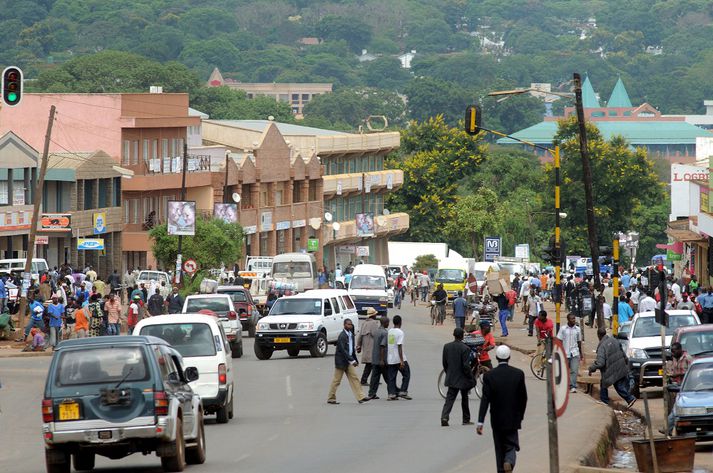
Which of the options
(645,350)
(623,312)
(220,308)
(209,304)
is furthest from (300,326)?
(645,350)

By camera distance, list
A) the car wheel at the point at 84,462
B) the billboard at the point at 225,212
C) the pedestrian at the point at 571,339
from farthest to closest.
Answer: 1. the billboard at the point at 225,212
2. the pedestrian at the point at 571,339
3. the car wheel at the point at 84,462

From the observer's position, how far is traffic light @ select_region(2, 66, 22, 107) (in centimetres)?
3125

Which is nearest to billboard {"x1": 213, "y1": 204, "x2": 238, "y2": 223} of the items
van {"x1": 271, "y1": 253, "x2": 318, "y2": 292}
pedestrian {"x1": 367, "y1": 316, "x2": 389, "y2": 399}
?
van {"x1": 271, "y1": 253, "x2": 318, "y2": 292}

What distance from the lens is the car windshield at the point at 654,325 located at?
112 ft

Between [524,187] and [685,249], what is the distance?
130 feet

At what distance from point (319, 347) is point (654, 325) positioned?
9.40 m

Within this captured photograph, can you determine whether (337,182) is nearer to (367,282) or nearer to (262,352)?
(367,282)

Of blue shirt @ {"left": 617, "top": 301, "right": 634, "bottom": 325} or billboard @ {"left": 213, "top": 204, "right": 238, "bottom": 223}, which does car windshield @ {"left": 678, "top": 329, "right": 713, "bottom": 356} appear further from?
billboard @ {"left": 213, "top": 204, "right": 238, "bottom": 223}

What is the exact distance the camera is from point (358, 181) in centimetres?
10619

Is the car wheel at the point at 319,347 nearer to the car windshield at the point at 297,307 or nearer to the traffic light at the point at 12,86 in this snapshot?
the car windshield at the point at 297,307

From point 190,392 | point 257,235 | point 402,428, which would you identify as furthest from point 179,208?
point 190,392

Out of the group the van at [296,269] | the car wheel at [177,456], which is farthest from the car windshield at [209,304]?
the van at [296,269]

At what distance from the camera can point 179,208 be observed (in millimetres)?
64312

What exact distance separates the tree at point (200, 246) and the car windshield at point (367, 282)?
9.32 m
